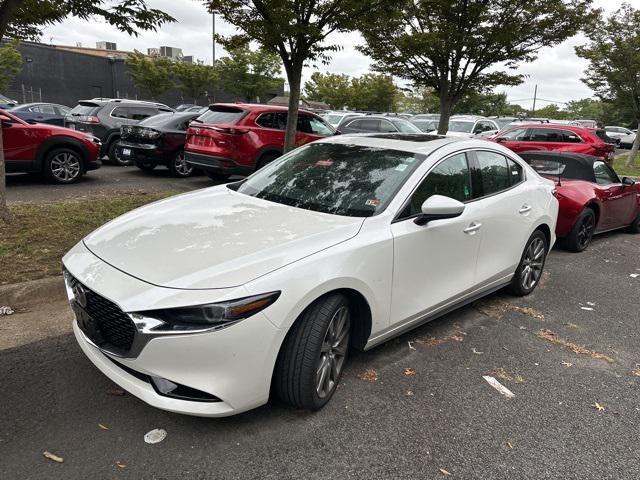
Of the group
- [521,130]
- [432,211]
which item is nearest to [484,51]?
[521,130]

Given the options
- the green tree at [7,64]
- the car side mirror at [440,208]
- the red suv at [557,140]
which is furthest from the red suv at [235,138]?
the green tree at [7,64]

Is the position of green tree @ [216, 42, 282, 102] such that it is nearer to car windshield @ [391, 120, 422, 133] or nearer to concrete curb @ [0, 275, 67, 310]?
car windshield @ [391, 120, 422, 133]

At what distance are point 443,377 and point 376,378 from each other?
470 millimetres

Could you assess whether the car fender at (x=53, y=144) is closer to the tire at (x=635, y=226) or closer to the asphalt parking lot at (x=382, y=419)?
the asphalt parking lot at (x=382, y=419)

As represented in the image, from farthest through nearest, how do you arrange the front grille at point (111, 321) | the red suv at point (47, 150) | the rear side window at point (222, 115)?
the rear side window at point (222, 115), the red suv at point (47, 150), the front grille at point (111, 321)

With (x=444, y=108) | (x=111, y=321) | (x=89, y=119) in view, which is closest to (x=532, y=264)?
(x=111, y=321)

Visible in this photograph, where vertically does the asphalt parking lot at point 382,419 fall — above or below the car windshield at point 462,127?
below

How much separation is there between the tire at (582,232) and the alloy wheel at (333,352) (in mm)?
5118

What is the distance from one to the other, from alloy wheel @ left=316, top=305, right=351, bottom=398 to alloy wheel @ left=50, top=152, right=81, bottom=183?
794 centimetres

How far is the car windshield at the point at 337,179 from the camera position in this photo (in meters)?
3.40

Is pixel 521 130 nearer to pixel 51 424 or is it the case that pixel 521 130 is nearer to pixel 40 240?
pixel 40 240

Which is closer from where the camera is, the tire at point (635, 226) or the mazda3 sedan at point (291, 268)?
the mazda3 sedan at point (291, 268)

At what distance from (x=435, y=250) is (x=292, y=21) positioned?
5000mm

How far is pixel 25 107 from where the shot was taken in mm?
15500
